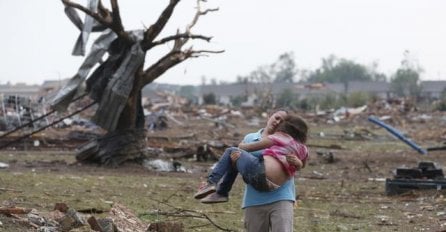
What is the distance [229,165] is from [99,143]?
13688 millimetres

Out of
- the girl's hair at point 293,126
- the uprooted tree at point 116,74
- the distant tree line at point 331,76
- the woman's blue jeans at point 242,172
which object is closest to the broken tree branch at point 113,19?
the uprooted tree at point 116,74

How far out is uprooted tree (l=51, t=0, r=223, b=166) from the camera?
60.9 feet

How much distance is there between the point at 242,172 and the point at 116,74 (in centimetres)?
1275

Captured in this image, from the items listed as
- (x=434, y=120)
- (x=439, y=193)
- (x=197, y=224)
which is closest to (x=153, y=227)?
(x=197, y=224)

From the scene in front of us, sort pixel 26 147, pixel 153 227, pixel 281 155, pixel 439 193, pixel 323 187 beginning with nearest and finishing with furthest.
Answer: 1. pixel 281 155
2. pixel 153 227
3. pixel 439 193
4. pixel 323 187
5. pixel 26 147

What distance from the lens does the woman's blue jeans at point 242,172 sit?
6.18 meters

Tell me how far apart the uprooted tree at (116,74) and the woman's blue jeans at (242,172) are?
12015 mm

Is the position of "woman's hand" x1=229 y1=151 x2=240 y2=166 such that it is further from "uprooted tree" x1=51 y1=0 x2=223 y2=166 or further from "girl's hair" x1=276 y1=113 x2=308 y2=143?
"uprooted tree" x1=51 y1=0 x2=223 y2=166

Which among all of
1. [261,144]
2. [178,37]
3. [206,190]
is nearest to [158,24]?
[178,37]

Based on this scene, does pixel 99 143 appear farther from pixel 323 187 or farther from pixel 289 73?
pixel 289 73

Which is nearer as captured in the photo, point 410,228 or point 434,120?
point 410,228

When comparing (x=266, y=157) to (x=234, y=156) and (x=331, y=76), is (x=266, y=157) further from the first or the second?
(x=331, y=76)

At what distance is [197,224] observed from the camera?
394 inches

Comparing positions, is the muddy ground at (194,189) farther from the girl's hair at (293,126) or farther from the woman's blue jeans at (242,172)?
the girl's hair at (293,126)
